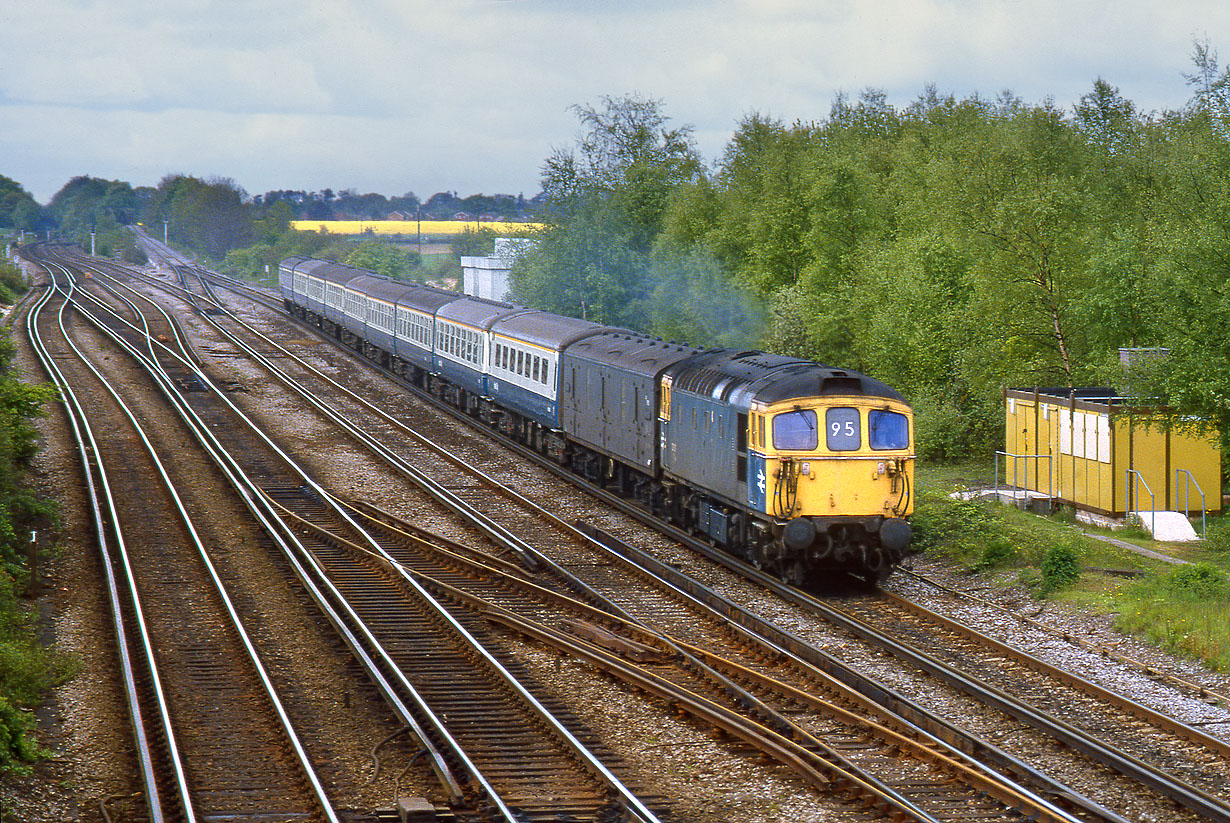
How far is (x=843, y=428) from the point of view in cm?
1864

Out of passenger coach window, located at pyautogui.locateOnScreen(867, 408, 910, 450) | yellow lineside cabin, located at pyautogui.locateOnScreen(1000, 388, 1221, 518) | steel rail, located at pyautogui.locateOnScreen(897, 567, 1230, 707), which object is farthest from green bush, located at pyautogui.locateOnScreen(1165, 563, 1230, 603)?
yellow lineside cabin, located at pyautogui.locateOnScreen(1000, 388, 1221, 518)

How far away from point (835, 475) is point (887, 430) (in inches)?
40.0

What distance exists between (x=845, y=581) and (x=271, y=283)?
3704 inches

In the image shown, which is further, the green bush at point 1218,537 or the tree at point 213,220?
the tree at point 213,220

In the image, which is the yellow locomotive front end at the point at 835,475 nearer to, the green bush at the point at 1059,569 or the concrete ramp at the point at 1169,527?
the green bush at the point at 1059,569

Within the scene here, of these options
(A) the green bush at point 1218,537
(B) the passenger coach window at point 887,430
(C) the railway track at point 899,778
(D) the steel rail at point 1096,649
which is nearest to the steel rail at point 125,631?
(C) the railway track at point 899,778

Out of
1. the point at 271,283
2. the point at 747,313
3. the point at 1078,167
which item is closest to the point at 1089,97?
the point at 1078,167

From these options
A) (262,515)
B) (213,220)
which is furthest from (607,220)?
(213,220)

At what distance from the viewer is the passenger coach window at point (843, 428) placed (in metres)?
18.6

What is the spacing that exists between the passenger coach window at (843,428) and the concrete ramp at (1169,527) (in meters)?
8.00

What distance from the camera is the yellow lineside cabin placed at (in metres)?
24.5

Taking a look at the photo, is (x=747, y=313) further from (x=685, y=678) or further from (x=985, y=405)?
(x=685, y=678)

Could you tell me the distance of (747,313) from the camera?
48.9 m

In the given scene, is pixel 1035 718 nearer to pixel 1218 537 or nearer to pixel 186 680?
pixel 186 680
